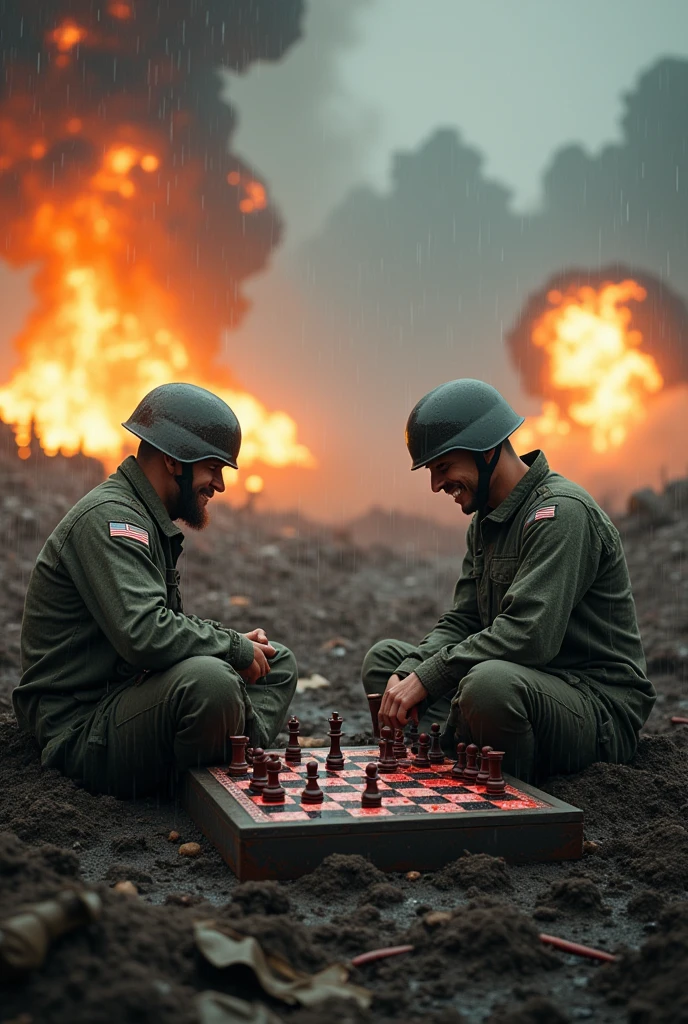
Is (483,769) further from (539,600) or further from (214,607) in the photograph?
(214,607)

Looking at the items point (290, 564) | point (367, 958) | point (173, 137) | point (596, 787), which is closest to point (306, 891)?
point (367, 958)

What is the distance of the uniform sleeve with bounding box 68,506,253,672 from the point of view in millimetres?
4582

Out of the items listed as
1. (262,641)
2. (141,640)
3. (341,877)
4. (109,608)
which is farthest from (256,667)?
(341,877)

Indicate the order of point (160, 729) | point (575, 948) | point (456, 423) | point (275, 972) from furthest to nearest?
point (456, 423)
point (160, 729)
point (575, 948)
point (275, 972)

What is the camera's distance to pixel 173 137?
1407cm

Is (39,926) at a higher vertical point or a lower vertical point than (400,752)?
lower

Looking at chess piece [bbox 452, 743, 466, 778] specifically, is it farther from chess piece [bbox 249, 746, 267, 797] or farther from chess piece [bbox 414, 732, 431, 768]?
chess piece [bbox 249, 746, 267, 797]

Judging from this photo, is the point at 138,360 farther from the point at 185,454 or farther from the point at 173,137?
the point at 185,454

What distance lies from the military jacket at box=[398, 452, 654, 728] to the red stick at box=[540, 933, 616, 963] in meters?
1.61

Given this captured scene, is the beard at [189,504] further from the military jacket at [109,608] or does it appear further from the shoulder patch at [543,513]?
the shoulder patch at [543,513]

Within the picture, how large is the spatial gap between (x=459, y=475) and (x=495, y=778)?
157 centimetres

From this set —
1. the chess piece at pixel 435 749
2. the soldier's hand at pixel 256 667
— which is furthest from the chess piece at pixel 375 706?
the soldier's hand at pixel 256 667

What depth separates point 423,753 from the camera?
4.88 metres

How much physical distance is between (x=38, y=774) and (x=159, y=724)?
0.73 metres
